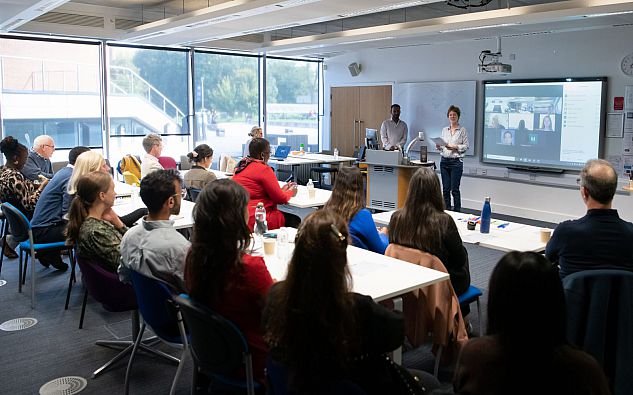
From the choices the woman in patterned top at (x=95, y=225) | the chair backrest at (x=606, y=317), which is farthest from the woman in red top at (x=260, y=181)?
the chair backrest at (x=606, y=317)

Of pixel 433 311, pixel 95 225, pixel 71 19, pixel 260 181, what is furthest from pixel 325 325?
pixel 71 19

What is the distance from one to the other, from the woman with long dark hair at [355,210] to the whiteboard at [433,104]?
618 cm

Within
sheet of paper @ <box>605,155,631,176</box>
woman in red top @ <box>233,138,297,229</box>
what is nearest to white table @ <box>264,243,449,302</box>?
woman in red top @ <box>233,138,297,229</box>

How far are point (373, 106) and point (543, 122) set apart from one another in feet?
11.3

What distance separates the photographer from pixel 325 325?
69.1 inches

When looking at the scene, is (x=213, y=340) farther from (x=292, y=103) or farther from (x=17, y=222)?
(x=292, y=103)

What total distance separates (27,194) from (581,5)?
5693 millimetres

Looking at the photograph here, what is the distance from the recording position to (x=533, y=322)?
149 centimetres

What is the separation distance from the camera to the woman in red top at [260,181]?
4.81m

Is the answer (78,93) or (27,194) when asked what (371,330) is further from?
(78,93)

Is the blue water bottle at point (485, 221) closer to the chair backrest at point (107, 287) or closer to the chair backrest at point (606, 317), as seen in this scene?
the chair backrest at point (606, 317)

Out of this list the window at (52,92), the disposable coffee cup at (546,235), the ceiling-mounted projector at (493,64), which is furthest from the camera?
the window at (52,92)

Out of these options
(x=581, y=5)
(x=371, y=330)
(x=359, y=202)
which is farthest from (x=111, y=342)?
(x=581, y=5)

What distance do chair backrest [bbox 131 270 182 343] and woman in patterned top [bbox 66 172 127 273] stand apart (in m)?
0.67
